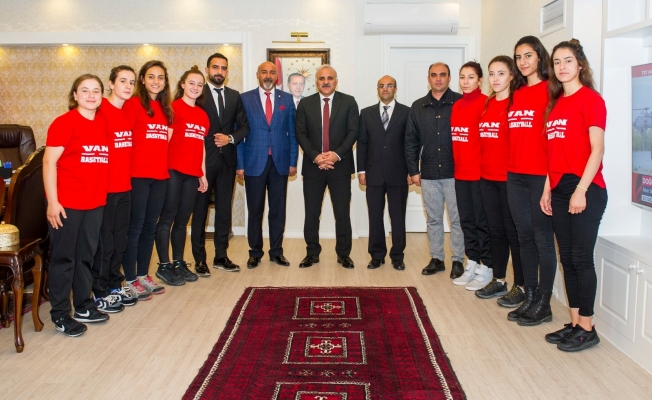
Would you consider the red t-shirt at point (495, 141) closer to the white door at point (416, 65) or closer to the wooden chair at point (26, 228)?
the white door at point (416, 65)

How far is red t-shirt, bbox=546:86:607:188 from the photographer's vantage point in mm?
3006

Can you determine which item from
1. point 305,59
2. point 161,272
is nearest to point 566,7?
point 305,59

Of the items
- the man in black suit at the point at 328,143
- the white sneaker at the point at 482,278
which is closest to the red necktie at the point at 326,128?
the man in black suit at the point at 328,143

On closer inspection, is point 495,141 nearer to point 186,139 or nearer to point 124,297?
point 186,139

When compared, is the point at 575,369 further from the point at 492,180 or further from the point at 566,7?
the point at 566,7

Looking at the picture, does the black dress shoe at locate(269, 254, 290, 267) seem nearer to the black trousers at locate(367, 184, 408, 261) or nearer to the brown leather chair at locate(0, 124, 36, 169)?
the black trousers at locate(367, 184, 408, 261)

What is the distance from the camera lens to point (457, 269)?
187 inches

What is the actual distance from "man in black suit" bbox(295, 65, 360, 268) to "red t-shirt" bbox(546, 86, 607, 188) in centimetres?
206

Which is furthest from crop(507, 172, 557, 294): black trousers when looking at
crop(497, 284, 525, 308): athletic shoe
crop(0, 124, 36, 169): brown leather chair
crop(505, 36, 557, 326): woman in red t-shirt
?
crop(0, 124, 36, 169): brown leather chair

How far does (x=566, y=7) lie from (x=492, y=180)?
1.23 m

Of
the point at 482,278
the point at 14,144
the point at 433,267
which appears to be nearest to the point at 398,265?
the point at 433,267

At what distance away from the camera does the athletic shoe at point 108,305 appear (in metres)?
3.85

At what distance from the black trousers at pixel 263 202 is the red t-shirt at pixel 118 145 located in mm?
1423

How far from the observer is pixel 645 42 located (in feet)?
11.3
